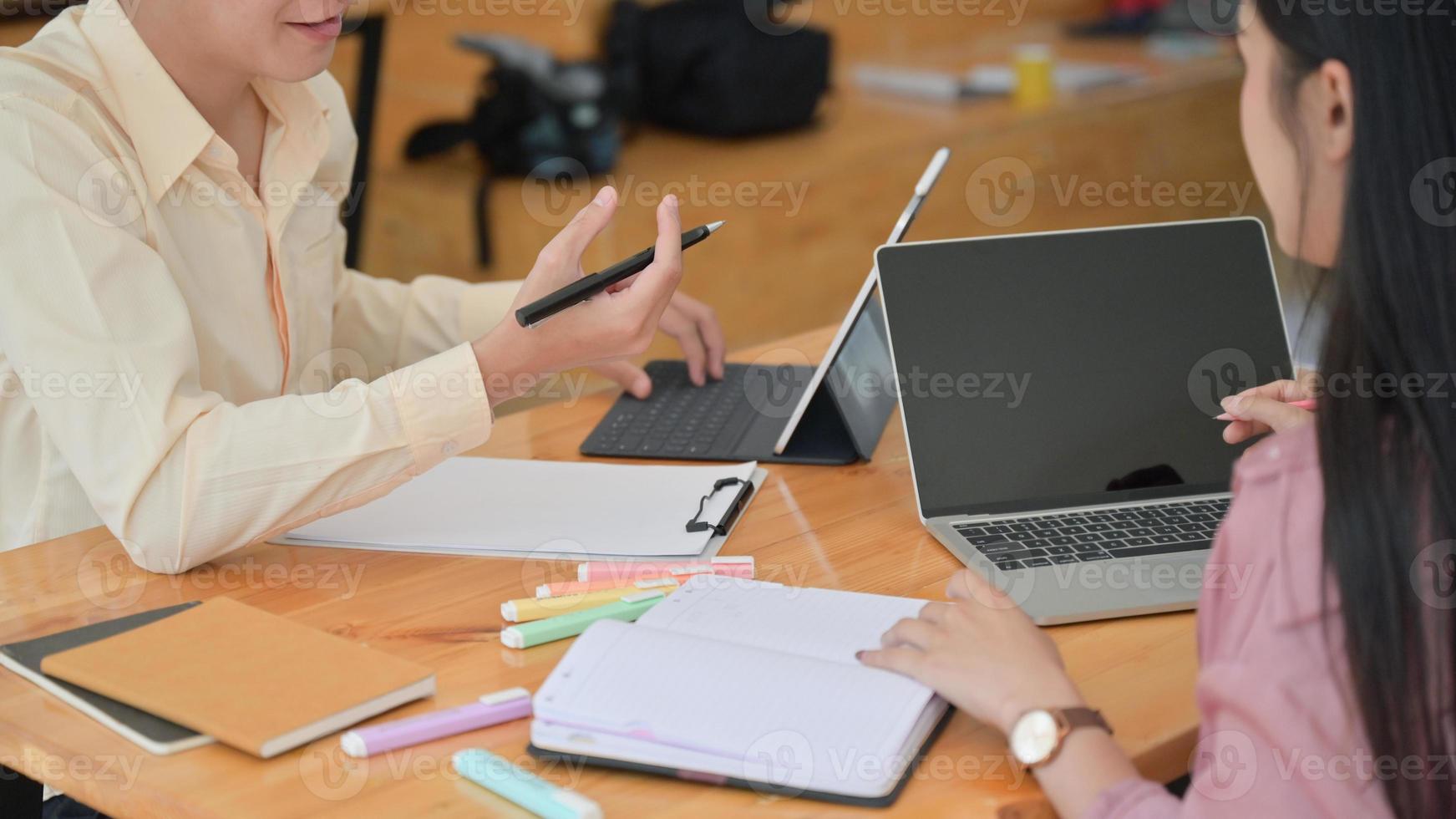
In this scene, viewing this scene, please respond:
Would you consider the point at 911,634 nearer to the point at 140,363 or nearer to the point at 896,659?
the point at 896,659

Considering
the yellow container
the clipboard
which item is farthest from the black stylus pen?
the yellow container

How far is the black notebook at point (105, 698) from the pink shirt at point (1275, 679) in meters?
0.51

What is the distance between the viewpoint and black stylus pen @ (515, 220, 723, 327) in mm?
1065

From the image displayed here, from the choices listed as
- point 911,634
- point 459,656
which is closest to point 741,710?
point 911,634

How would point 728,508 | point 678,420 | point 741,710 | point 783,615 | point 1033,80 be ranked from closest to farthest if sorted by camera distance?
point 741,710, point 783,615, point 728,508, point 678,420, point 1033,80

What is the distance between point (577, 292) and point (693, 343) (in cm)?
41

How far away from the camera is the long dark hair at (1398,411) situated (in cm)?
70

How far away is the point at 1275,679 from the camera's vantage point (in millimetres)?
708

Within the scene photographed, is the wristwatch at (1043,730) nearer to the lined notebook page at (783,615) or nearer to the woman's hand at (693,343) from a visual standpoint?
the lined notebook page at (783,615)

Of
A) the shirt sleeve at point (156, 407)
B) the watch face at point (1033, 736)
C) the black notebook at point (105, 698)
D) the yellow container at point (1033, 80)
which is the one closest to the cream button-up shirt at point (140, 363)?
the shirt sleeve at point (156, 407)

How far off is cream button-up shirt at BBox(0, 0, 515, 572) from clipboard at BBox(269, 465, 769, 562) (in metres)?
0.05

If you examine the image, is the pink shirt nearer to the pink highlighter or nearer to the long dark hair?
the long dark hair

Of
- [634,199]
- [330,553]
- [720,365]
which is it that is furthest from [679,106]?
[330,553]

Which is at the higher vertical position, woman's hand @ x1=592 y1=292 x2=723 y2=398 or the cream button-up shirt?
the cream button-up shirt
